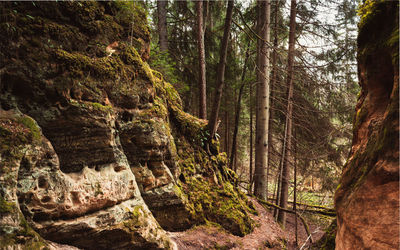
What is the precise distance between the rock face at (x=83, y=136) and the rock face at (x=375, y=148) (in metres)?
3.56

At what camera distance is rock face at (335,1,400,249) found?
192 centimetres

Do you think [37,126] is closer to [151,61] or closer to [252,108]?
[151,61]

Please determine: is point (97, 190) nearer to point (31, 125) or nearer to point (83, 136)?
point (83, 136)

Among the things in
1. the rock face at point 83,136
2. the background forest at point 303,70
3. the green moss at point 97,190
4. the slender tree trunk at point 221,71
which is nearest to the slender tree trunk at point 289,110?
the background forest at point 303,70

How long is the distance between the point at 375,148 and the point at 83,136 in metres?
4.48

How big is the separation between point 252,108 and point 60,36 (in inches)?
462

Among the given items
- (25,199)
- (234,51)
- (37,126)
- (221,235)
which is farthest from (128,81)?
(234,51)

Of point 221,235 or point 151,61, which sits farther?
point 151,61

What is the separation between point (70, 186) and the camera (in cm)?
359

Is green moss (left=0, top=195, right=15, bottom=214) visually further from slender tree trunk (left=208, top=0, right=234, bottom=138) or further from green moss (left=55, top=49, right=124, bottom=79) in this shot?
slender tree trunk (left=208, top=0, right=234, bottom=138)

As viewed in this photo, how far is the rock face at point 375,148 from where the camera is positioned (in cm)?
192

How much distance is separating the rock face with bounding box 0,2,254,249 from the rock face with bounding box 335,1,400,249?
140 inches

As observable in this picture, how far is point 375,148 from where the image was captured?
222 centimetres

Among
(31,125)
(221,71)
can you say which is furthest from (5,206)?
(221,71)
